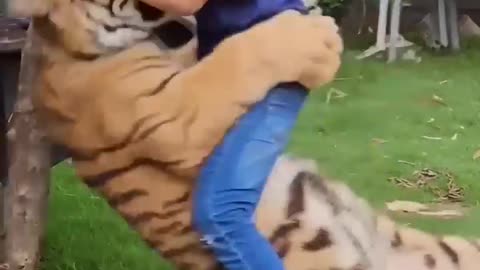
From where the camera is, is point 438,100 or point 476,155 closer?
point 476,155

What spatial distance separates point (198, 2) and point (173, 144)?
18cm

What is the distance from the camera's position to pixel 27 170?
4.85 ft

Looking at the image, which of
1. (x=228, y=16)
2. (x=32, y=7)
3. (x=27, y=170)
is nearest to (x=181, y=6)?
(x=228, y=16)

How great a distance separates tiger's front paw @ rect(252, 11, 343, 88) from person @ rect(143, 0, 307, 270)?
0.02 meters

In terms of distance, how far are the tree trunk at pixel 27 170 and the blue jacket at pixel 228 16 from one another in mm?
226

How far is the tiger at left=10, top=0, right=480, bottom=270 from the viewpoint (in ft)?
4.35

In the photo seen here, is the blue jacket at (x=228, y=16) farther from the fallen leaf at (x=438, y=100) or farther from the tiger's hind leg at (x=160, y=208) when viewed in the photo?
the fallen leaf at (x=438, y=100)

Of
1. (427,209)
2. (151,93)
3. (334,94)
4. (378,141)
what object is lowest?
(334,94)

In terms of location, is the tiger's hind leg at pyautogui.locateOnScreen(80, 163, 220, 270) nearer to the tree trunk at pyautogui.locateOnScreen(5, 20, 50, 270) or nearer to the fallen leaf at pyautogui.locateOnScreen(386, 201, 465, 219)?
the tree trunk at pyautogui.locateOnScreen(5, 20, 50, 270)

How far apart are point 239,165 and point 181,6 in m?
0.21

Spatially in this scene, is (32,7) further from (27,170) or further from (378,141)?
(378,141)

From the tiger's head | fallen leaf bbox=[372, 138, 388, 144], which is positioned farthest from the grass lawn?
the tiger's head

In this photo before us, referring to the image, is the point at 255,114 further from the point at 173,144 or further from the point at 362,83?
Answer: the point at 362,83

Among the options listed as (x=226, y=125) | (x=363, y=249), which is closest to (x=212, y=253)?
(x=226, y=125)
